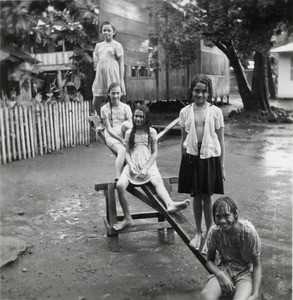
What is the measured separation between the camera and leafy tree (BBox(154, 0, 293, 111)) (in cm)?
301

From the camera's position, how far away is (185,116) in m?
3.42

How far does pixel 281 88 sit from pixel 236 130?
699 cm

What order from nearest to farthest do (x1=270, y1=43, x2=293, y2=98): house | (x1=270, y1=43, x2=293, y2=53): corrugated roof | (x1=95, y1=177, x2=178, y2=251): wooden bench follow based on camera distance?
(x1=95, y1=177, x2=178, y2=251): wooden bench, (x1=270, y1=43, x2=293, y2=53): corrugated roof, (x1=270, y1=43, x2=293, y2=98): house

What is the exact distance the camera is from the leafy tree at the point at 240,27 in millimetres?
3010

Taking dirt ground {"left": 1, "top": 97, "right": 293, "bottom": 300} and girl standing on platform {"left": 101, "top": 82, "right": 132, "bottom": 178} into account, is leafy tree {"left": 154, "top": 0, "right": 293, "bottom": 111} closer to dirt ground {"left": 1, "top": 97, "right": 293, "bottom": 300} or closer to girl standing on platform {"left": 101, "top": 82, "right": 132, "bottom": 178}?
girl standing on platform {"left": 101, "top": 82, "right": 132, "bottom": 178}

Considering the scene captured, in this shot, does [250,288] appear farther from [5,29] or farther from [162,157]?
[162,157]

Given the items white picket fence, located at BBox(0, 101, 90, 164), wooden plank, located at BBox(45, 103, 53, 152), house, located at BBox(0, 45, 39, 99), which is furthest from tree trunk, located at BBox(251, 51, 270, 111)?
house, located at BBox(0, 45, 39, 99)

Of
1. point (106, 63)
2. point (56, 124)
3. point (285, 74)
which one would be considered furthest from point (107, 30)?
A: point (285, 74)

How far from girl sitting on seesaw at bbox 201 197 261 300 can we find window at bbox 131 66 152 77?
10552mm

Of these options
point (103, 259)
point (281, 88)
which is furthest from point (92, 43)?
point (281, 88)

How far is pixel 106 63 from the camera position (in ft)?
18.2

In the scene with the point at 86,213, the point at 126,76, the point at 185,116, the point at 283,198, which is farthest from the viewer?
the point at 126,76

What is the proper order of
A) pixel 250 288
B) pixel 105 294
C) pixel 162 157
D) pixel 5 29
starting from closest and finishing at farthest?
pixel 5 29
pixel 250 288
pixel 105 294
pixel 162 157

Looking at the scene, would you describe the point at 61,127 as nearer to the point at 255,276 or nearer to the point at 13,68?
the point at 13,68
